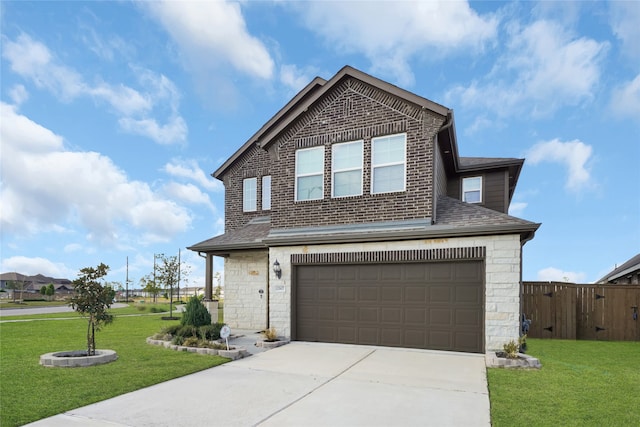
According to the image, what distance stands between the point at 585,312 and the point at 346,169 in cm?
958

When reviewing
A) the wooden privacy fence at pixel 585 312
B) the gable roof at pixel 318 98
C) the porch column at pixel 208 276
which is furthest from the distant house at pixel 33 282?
the wooden privacy fence at pixel 585 312

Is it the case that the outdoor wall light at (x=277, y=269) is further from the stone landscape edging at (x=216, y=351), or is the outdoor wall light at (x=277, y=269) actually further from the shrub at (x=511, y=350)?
the shrub at (x=511, y=350)

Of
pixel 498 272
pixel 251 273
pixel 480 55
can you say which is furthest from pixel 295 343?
pixel 480 55

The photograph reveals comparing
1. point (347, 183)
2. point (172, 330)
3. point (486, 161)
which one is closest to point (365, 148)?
point (347, 183)

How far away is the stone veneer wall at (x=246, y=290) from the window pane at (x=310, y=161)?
369cm

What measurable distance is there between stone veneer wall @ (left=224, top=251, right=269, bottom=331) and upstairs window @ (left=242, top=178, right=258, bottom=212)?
267 cm

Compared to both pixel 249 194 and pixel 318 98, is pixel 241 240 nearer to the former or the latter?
pixel 249 194

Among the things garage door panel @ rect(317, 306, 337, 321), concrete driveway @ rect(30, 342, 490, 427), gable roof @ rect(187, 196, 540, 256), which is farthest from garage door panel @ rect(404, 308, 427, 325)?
garage door panel @ rect(317, 306, 337, 321)

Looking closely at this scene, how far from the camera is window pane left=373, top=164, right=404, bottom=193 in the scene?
34.1 ft

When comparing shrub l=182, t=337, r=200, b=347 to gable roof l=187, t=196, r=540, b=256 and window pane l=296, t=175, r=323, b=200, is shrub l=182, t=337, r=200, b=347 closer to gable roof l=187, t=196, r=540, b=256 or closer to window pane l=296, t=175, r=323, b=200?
gable roof l=187, t=196, r=540, b=256

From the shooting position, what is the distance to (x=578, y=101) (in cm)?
1404

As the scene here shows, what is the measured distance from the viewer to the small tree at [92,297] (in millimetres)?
8281

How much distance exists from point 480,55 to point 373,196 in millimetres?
7649

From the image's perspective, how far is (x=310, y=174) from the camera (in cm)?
1159
